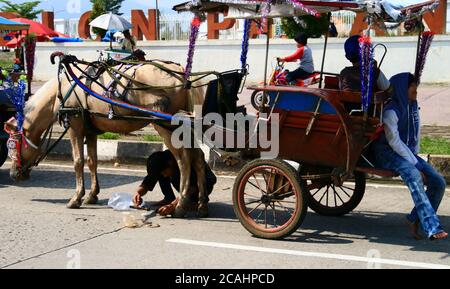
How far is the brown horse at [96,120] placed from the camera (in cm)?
716

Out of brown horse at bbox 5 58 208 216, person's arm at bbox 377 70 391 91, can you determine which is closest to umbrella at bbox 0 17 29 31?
brown horse at bbox 5 58 208 216

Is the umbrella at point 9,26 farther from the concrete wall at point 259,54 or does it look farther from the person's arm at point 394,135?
the concrete wall at point 259,54

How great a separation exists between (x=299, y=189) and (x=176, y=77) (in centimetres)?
207

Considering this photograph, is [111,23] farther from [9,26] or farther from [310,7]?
[310,7]

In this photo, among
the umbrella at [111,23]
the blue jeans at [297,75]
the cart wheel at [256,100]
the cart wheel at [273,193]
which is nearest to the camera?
the cart wheel at [273,193]

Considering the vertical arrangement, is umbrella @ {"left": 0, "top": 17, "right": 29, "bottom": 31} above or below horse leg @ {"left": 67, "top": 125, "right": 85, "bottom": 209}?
above

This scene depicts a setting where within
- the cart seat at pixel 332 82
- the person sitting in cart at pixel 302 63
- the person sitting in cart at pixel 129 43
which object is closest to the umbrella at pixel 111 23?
the person sitting in cart at pixel 129 43

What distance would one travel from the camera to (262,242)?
6109mm

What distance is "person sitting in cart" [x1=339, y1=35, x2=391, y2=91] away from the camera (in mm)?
5926

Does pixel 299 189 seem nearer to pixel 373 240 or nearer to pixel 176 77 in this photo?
pixel 373 240

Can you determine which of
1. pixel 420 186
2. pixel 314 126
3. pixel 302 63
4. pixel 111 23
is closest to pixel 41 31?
pixel 111 23

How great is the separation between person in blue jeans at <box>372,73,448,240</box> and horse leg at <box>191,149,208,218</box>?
2000 mm

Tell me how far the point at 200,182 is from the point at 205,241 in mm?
1172

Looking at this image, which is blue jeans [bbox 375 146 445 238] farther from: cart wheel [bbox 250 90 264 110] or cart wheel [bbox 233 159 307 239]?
cart wheel [bbox 250 90 264 110]
